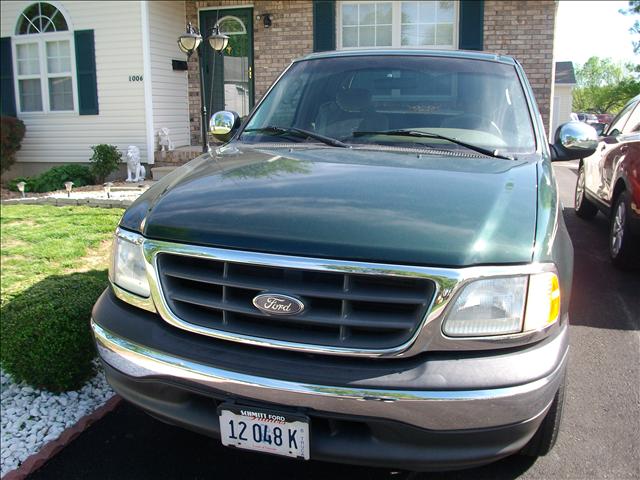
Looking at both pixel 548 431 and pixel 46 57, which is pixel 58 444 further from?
pixel 46 57

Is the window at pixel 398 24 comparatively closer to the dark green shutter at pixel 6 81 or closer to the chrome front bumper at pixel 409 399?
the dark green shutter at pixel 6 81

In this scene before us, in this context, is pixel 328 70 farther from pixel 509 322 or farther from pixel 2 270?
pixel 2 270

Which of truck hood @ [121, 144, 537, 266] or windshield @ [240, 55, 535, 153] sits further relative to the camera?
windshield @ [240, 55, 535, 153]

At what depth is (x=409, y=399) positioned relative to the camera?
5.93 feet

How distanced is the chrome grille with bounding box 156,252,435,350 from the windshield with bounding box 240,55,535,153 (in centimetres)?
130

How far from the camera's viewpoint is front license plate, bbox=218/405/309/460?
6.32ft

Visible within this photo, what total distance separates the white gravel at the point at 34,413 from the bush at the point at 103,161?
8053 millimetres

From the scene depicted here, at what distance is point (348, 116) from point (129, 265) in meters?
1.69

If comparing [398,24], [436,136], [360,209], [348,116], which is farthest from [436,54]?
[398,24]

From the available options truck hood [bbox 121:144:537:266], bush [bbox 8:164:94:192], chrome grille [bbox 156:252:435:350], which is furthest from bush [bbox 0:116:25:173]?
chrome grille [bbox 156:252:435:350]

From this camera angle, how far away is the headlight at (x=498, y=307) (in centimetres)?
187

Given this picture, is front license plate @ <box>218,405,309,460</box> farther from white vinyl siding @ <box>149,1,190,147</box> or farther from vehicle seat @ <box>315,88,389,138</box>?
white vinyl siding @ <box>149,1,190,147</box>

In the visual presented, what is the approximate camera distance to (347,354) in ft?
6.29

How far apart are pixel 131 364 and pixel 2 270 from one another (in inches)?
147
